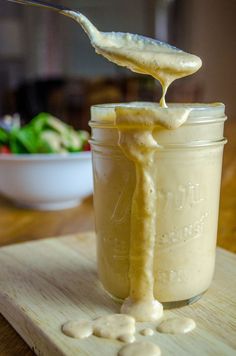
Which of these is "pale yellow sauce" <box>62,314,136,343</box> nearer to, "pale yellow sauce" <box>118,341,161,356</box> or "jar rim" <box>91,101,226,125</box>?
"pale yellow sauce" <box>118,341,161,356</box>

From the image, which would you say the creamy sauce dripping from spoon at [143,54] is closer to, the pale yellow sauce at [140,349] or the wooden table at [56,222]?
the pale yellow sauce at [140,349]

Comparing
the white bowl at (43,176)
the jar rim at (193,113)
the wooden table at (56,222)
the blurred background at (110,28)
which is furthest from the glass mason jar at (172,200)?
the blurred background at (110,28)

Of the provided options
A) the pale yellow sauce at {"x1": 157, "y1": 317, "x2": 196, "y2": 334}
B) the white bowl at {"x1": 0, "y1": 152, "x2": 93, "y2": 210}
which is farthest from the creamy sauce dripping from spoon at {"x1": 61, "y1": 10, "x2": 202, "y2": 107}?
the white bowl at {"x1": 0, "y1": 152, "x2": 93, "y2": 210}

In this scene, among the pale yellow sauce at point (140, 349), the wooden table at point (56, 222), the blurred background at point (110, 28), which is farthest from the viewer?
the blurred background at point (110, 28)

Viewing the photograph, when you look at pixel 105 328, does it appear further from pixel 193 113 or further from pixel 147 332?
pixel 193 113

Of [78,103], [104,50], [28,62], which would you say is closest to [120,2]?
[28,62]
